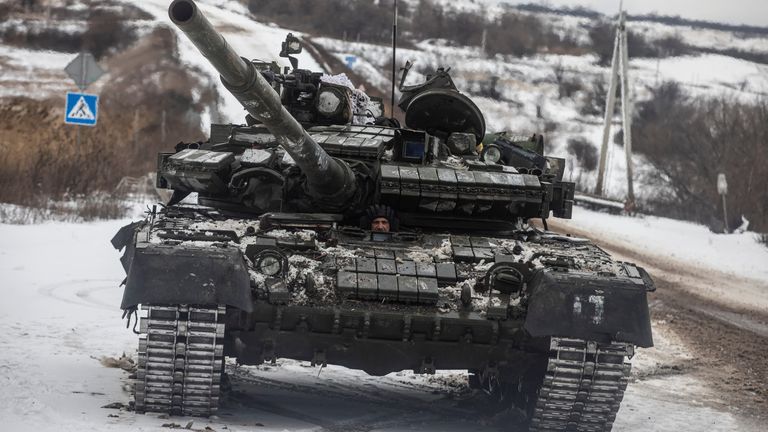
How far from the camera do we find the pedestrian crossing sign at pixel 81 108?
21.8 meters

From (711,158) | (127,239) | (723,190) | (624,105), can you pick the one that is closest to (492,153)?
(127,239)

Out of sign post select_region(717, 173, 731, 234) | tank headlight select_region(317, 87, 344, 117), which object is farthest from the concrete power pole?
tank headlight select_region(317, 87, 344, 117)

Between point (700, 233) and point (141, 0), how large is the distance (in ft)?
51.1

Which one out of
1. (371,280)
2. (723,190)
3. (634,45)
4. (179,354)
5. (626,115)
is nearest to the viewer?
(179,354)

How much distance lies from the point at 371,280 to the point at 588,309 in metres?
1.62

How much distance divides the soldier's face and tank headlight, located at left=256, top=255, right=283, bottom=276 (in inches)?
52.9

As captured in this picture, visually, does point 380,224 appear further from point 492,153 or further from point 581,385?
point 492,153

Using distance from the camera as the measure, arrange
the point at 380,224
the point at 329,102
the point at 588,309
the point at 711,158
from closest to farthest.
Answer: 1. the point at 588,309
2. the point at 380,224
3. the point at 329,102
4. the point at 711,158

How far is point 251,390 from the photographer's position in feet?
39.7

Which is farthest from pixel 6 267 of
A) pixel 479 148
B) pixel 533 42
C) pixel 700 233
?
pixel 533 42

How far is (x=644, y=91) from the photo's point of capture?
60.2 metres

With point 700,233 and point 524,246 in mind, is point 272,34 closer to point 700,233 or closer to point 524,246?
point 700,233

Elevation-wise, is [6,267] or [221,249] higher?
[221,249]

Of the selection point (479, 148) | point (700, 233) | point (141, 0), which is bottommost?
point (700, 233)
